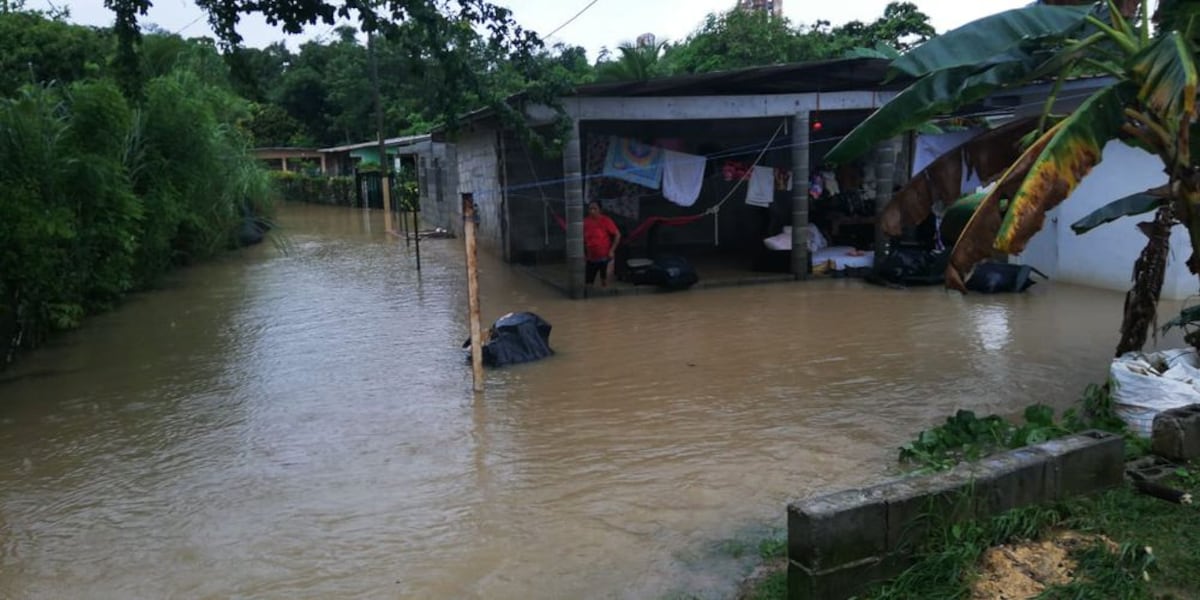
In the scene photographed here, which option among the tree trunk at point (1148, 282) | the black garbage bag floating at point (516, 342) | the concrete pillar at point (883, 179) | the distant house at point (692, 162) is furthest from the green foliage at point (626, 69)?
the tree trunk at point (1148, 282)

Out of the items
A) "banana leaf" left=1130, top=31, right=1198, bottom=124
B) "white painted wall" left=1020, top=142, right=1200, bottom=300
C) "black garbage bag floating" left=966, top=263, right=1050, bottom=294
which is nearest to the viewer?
"banana leaf" left=1130, top=31, right=1198, bottom=124

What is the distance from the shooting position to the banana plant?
4812mm

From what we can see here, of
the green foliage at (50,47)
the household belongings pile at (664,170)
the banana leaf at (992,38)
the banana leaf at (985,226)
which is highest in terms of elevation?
the green foliage at (50,47)

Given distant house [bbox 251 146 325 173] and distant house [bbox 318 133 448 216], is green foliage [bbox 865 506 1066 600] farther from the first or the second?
distant house [bbox 251 146 325 173]

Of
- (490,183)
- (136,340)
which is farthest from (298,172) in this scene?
(136,340)

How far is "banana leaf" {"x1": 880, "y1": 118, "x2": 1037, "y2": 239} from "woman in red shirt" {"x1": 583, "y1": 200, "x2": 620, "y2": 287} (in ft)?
22.6

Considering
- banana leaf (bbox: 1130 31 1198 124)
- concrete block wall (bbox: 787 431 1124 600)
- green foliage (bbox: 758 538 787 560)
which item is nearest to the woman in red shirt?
banana leaf (bbox: 1130 31 1198 124)

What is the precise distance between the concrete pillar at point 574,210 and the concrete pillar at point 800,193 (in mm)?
3454

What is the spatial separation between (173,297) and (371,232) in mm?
11375

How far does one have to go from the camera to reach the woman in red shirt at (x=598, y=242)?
13016 millimetres

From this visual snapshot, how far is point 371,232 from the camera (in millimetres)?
25156

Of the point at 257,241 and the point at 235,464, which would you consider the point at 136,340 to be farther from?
the point at 257,241

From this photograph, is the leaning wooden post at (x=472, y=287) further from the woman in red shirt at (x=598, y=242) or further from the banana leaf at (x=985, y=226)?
the woman in red shirt at (x=598, y=242)

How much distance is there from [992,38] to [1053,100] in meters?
0.55
